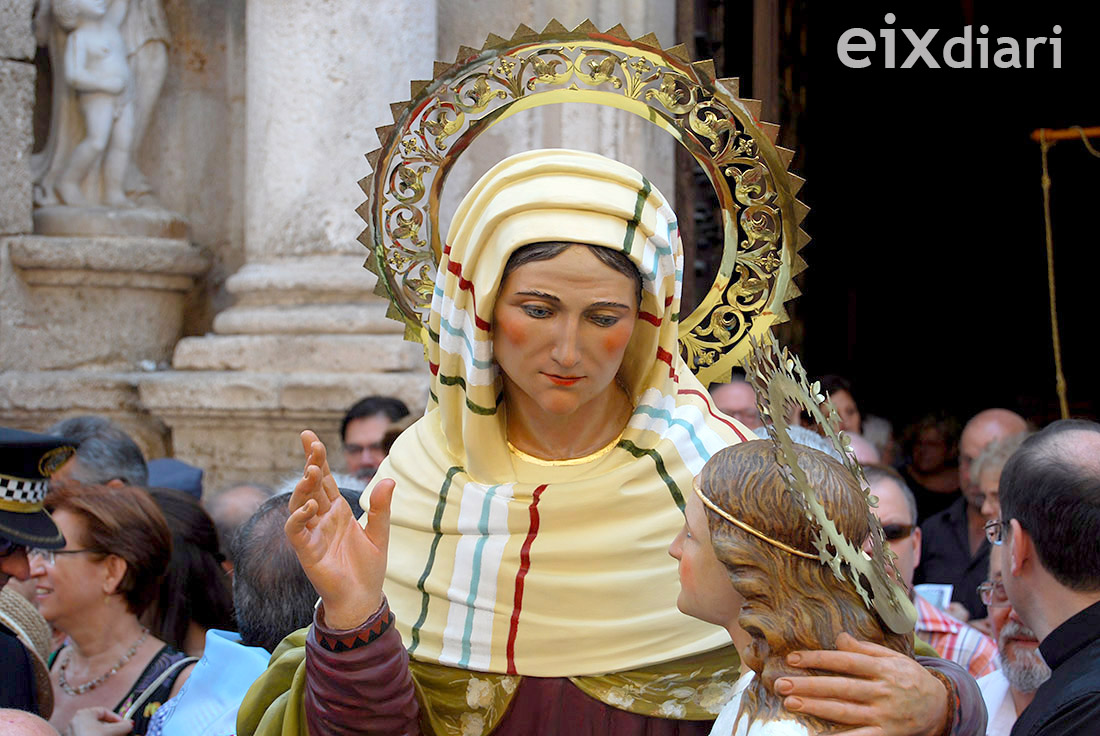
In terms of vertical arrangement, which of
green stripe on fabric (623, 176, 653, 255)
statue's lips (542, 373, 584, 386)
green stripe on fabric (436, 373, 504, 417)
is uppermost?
green stripe on fabric (623, 176, 653, 255)

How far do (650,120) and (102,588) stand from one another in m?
1.81

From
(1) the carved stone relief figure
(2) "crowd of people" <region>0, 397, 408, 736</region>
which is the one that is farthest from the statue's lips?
(1) the carved stone relief figure

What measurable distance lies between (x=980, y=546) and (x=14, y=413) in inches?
149

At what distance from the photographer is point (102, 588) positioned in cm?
327

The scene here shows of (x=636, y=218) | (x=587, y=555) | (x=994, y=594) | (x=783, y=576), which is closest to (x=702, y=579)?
(x=783, y=576)

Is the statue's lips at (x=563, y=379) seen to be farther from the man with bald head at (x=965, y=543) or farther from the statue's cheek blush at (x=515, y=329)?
the man with bald head at (x=965, y=543)

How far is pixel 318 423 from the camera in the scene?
5348mm

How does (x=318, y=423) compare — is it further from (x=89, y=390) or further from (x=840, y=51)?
(x=840, y=51)

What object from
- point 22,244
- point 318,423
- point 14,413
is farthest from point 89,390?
point 318,423

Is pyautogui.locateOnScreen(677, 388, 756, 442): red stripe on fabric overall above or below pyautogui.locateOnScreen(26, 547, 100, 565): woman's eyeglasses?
above

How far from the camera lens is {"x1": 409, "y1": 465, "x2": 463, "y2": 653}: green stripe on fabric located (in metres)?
2.09

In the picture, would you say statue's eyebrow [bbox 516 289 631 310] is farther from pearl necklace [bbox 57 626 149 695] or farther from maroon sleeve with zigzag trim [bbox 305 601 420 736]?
pearl necklace [bbox 57 626 149 695]

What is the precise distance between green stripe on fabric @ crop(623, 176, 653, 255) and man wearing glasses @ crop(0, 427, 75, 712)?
152 centimetres

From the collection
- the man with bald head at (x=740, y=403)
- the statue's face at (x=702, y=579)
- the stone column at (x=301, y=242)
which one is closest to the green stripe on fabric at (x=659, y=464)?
the statue's face at (x=702, y=579)
